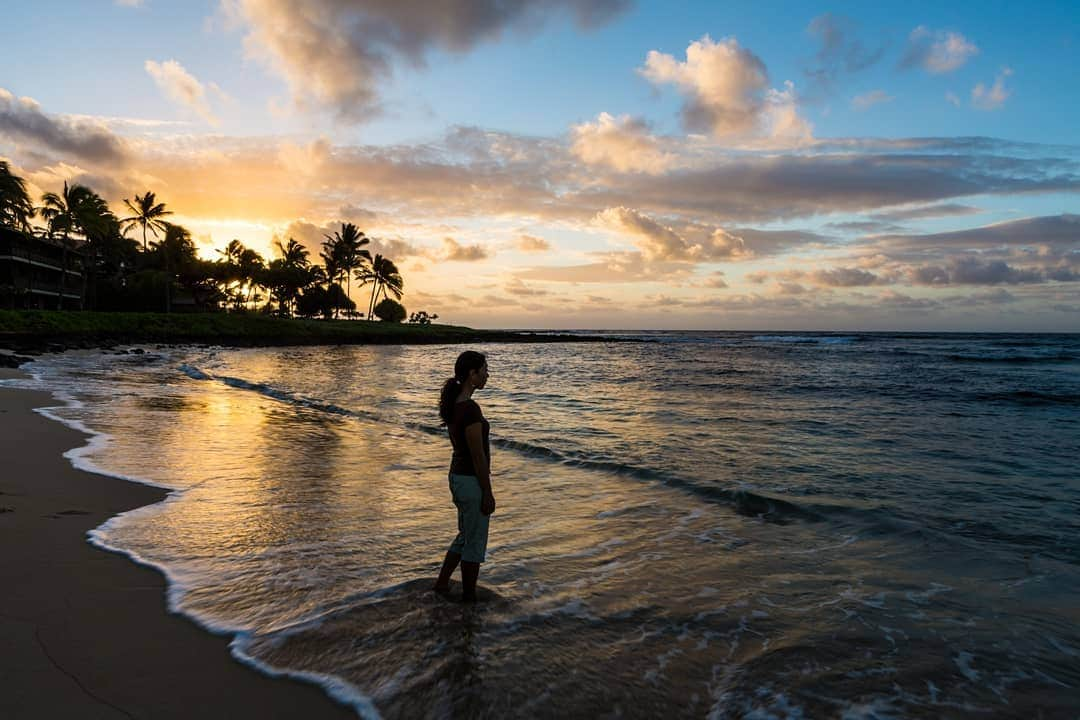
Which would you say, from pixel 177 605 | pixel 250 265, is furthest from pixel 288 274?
pixel 177 605

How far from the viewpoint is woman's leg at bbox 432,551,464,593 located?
4.73m

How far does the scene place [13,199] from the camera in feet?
150

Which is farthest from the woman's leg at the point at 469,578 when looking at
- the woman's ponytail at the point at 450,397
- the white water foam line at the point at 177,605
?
the white water foam line at the point at 177,605

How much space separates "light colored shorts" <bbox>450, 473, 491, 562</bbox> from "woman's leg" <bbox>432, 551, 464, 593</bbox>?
0.06 metres

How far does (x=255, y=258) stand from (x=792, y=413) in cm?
8227

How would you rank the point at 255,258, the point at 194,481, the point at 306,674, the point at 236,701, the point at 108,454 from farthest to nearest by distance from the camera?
the point at 255,258, the point at 108,454, the point at 194,481, the point at 306,674, the point at 236,701

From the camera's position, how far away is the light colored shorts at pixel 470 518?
14.8 feet

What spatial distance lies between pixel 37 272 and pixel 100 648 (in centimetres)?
7298

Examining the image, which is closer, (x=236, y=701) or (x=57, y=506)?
(x=236, y=701)

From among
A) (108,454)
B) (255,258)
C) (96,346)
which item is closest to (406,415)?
(108,454)

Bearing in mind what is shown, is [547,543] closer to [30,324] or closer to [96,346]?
[96,346]

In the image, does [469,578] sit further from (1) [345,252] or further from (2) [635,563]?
(1) [345,252]

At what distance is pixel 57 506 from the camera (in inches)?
255

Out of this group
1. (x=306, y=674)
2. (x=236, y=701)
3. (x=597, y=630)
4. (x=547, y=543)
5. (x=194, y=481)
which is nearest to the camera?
(x=236, y=701)
